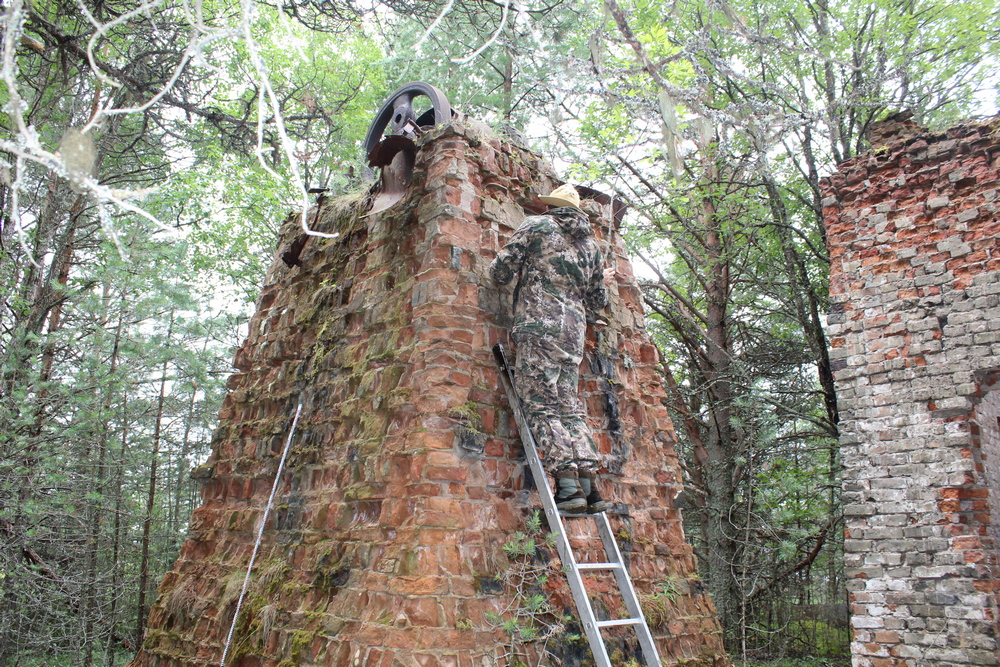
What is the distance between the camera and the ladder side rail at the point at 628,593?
12.9 ft

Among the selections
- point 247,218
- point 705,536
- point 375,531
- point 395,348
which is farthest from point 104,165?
point 705,536

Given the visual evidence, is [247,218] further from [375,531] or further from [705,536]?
[375,531]

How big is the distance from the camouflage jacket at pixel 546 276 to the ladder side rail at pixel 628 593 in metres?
1.19

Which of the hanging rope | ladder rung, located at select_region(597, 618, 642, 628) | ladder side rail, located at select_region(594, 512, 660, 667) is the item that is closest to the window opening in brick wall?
ladder side rail, located at select_region(594, 512, 660, 667)

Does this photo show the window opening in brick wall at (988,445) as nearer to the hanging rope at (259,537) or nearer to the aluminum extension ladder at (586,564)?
the aluminum extension ladder at (586,564)

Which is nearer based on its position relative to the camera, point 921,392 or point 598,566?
point 598,566

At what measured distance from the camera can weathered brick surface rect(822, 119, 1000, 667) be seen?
236 inches

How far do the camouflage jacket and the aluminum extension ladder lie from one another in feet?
1.12

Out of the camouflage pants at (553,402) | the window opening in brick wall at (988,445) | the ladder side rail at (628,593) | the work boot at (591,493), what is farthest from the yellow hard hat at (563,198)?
the window opening in brick wall at (988,445)

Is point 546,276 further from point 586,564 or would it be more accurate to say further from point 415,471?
point 586,564

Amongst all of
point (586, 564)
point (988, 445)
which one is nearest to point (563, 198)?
point (586, 564)

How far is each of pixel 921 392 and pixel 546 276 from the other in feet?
14.0

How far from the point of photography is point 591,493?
169 inches

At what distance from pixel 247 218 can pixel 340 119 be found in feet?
10.7
